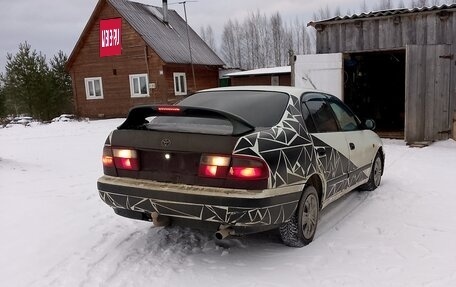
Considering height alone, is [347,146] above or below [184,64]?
below

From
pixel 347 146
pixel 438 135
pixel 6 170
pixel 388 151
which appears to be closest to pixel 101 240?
pixel 347 146

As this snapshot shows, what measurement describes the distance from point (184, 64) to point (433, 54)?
56.2 ft

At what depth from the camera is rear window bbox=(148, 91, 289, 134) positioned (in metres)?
3.85

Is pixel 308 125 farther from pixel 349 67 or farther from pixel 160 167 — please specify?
pixel 349 67

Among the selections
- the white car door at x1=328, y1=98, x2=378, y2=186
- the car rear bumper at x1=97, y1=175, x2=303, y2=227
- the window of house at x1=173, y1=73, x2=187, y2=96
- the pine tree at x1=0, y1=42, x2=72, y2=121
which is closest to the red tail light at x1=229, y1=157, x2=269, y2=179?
the car rear bumper at x1=97, y1=175, x2=303, y2=227

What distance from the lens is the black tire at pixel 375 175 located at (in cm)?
610

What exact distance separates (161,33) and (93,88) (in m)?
5.45

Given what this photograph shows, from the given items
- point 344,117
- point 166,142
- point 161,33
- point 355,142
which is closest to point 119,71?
point 161,33

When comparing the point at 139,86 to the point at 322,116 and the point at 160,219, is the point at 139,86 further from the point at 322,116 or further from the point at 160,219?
the point at 160,219

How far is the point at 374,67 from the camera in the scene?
15.9 metres

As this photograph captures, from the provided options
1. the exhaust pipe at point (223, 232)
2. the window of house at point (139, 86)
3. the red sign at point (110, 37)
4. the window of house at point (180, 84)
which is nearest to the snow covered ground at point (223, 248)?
the exhaust pipe at point (223, 232)

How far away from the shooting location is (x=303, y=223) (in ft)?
13.2

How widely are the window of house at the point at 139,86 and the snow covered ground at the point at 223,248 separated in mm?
19197

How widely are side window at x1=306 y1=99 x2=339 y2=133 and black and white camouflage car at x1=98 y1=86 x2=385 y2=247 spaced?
20 millimetres
